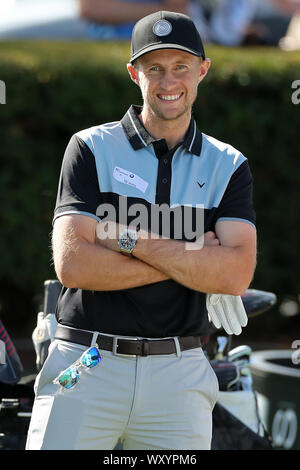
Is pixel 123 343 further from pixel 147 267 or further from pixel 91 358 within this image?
pixel 147 267

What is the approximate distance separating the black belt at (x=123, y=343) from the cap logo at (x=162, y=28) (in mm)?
1171

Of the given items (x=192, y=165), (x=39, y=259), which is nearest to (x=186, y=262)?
(x=192, y=165)

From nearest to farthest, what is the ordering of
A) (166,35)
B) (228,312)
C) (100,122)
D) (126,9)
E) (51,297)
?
(166,35) → (228,312) → (51,297) → (100,122) → (126,9)

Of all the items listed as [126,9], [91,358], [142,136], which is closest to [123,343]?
[91,358]

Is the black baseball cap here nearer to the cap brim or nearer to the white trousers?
the cap brim

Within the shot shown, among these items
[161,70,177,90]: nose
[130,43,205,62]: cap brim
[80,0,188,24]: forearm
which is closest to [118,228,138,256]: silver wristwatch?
[161,70,177,90]: nose

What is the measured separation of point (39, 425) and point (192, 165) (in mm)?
1143

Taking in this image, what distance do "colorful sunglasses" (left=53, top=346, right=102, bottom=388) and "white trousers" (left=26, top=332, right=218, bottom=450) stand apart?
0.02 meters

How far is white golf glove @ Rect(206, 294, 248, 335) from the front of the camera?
347cm

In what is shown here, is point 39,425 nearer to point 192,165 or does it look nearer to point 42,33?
point 192,165

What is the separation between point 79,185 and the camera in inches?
130

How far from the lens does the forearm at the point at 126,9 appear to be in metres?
13.5

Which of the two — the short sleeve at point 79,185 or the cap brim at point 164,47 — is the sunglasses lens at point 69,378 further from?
the cap brim at point 164,47

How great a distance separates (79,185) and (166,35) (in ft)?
2.20
